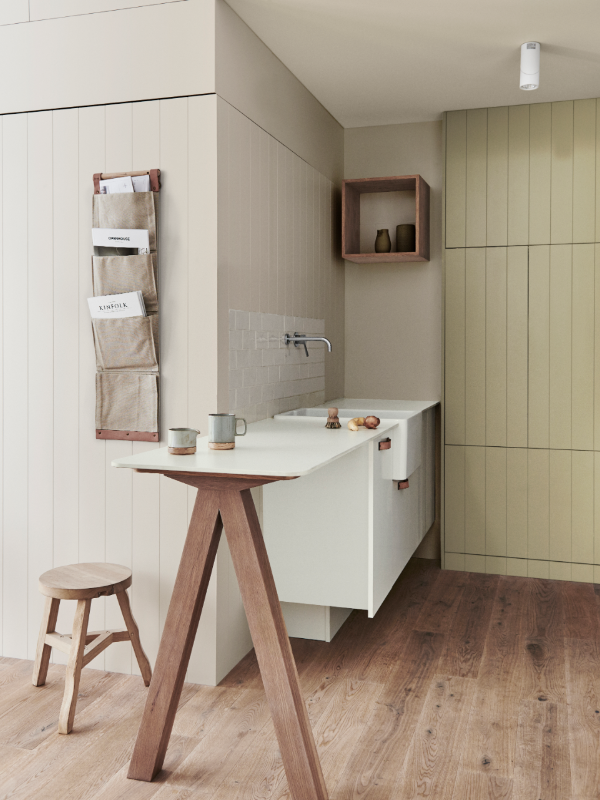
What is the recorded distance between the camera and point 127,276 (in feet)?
9.67

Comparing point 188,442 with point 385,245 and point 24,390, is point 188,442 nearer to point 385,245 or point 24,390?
point 24,390

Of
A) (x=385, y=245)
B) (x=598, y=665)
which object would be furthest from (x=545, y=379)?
(x=598, y=665)

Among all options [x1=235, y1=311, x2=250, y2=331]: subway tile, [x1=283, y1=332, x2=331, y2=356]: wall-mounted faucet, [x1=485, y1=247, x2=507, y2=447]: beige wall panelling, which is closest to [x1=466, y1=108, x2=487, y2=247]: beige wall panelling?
[x1=485, y1=247, x2=507, y2=447]: beige wall panelling

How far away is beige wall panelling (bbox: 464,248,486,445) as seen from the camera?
14.2 feet

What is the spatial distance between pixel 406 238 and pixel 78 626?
2819 mm

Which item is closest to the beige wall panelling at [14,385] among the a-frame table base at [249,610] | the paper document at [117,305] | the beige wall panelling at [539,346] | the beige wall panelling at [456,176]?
the paper document at [117,305]

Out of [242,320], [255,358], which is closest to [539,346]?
[255,358]

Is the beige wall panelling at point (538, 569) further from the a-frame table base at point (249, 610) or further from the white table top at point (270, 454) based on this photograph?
the a-frame table base at point (249, 610)

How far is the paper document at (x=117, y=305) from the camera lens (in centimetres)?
293

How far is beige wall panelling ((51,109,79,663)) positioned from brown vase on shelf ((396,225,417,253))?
2025mm

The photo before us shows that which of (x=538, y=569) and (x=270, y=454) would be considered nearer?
(x=270, y=454)

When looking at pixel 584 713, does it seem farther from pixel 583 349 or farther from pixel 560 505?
pixel 583 349

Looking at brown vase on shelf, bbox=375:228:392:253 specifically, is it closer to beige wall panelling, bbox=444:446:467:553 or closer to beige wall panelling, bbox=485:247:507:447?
beige wall panelling, bbox=485:247:507:447

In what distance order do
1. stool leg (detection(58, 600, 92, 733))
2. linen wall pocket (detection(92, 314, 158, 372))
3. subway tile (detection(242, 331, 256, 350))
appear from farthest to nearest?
subway tile (detection(242, 331, 256, 350)) < linen wall pocket (detection(92, 314, 158, 372)) < stool leg (detection(58, 600, 92, 733))
